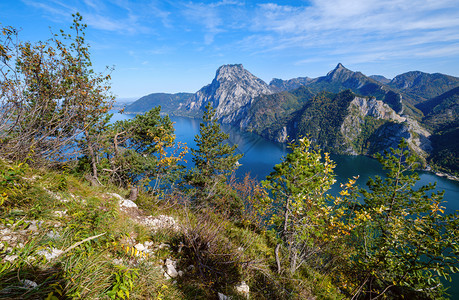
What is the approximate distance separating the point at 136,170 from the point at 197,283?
532 inches

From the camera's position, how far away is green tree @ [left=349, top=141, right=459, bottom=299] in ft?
12.2

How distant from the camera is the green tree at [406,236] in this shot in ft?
12.2

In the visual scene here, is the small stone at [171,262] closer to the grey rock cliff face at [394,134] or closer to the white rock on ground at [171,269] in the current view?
the white rock on ground at [171,269]

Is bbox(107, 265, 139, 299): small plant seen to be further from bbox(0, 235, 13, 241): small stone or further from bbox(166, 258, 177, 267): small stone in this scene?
bbox(0, 235, 13, 241): small stone

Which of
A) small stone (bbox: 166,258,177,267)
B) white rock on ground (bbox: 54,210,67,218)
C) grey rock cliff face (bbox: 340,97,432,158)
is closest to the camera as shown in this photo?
white rock on ground (bbox: 54,210,67,218)

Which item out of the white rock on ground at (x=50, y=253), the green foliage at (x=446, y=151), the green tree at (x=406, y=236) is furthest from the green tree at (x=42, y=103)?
the green foliage at (x=446, y=151)

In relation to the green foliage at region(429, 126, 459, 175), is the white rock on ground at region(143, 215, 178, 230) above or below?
above

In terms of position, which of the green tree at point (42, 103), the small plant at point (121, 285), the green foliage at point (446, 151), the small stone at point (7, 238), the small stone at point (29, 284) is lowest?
the green foliage at point (446, 151)

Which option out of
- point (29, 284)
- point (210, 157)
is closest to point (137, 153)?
point (210, 157)

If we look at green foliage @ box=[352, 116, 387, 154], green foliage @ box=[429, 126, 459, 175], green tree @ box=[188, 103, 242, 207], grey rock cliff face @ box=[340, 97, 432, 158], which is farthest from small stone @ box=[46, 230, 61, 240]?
green foliage @ box=[352, 116, 387, 154]

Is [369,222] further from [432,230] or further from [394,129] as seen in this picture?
[394,129]

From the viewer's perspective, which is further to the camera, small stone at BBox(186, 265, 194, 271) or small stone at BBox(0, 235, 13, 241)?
small stone at BBox(186, 265, 194, 271)

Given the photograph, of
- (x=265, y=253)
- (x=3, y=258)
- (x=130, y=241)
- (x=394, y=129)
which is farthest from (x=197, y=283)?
(x=394, y=129)

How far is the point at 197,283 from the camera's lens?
12.3 ft
